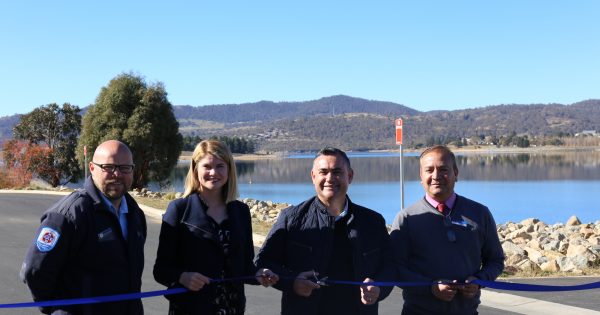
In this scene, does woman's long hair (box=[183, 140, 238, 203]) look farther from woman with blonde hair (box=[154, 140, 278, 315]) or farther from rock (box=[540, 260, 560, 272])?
rock (box=[540, 260, 560, 272])

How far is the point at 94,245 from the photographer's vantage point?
11.7 feet

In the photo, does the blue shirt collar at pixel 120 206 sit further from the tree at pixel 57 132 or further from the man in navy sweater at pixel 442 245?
the tree at pixel 57 132

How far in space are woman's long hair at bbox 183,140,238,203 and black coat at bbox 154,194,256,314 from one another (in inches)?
5.9

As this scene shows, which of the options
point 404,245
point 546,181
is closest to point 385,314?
point 404,245

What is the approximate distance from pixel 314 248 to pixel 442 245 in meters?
0.83

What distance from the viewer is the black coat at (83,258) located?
3473mm

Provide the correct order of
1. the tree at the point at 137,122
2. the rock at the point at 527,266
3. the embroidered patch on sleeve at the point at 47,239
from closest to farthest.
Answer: the embroidered patch on sleeve at the point at 47,239
the rock at the point at 527,266
the tree at the point at 137,122

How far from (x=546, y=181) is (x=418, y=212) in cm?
5741

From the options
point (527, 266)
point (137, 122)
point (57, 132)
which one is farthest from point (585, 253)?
point (57, 132)

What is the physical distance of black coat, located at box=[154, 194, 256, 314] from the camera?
401 cm

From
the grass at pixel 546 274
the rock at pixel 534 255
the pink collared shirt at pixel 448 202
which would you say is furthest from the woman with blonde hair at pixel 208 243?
the rock at pixel 534 255

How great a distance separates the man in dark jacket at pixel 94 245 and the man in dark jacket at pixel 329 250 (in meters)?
0.89

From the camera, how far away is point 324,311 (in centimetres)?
415

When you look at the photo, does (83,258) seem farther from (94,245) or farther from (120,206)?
(120,206)
